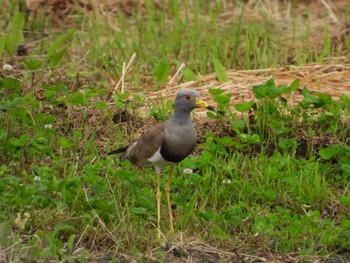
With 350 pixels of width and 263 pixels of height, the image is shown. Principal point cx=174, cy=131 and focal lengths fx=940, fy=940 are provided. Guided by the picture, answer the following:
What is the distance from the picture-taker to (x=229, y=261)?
5.75 meters

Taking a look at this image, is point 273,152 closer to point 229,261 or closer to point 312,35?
point 229,261

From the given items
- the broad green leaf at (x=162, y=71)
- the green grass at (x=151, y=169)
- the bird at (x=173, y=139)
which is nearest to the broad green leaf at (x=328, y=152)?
the green grass at (x=151, y=169)

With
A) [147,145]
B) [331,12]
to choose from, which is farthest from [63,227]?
[331,12]

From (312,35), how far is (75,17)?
2.64m

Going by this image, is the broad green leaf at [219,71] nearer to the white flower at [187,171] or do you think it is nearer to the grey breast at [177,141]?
the white flower at [187,171]

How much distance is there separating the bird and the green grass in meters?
0.15

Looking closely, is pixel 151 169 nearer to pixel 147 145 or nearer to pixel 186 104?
pixel 147 145

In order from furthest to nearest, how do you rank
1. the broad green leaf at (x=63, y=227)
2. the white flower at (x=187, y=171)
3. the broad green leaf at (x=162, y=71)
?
the broad green leaf at (x=162, y=71), the white flower at (x=187, y=171), the broad green leaf at (x=63, y=227)

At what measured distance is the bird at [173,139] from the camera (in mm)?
6020

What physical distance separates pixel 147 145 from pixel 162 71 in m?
2.21

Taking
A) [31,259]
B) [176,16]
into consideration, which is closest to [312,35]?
[176,16]

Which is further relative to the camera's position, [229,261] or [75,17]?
[75,17]

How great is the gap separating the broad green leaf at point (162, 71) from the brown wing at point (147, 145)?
192 cm

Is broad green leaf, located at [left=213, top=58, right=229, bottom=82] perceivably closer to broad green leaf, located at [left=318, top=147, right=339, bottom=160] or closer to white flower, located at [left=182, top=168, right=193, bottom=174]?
broad green leaf, located at [left=318, top=147, right=339, bottom=160]
